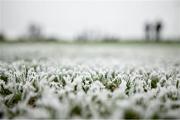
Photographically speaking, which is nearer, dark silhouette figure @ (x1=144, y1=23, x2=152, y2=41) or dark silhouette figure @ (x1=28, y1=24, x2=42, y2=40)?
dark silhouette figure @ (x1=144, y1=23, x2=152, y2=41)

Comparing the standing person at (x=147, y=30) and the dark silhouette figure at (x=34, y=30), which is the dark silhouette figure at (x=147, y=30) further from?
the dark silhouette figure at (x=34, y=30)

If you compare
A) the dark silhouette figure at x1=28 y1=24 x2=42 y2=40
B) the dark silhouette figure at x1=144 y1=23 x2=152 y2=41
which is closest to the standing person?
the dark silhouette figure at x1=144 y1=23 x2=152 y2=41

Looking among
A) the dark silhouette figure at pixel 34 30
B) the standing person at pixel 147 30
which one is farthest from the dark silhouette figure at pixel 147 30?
the dark silhouette figure at pixel 34 30

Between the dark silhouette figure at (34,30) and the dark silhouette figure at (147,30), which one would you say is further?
the dark silhouette figure at (34,30)

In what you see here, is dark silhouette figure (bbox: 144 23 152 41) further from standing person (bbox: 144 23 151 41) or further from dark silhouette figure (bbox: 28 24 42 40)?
dark silhouette figure (bbox: 28 24 42 40)

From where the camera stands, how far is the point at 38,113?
1.28m

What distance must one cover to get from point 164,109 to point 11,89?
4.29 feet

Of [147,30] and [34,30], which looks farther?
[34,30]

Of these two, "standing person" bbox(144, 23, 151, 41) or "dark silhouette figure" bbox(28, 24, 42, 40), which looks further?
"dark silhouette figure" bbox(28, 24, 42, 40)

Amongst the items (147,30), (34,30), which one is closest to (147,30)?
(147,30)

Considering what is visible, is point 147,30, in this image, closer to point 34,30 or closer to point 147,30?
point 147,30

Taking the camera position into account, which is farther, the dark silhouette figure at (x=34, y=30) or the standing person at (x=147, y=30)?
the dark silhouette figure at (x=34, y=30)

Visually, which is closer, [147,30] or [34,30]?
[147,30]

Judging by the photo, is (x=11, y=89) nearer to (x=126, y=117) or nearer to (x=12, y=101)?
(x=12, y=101)
